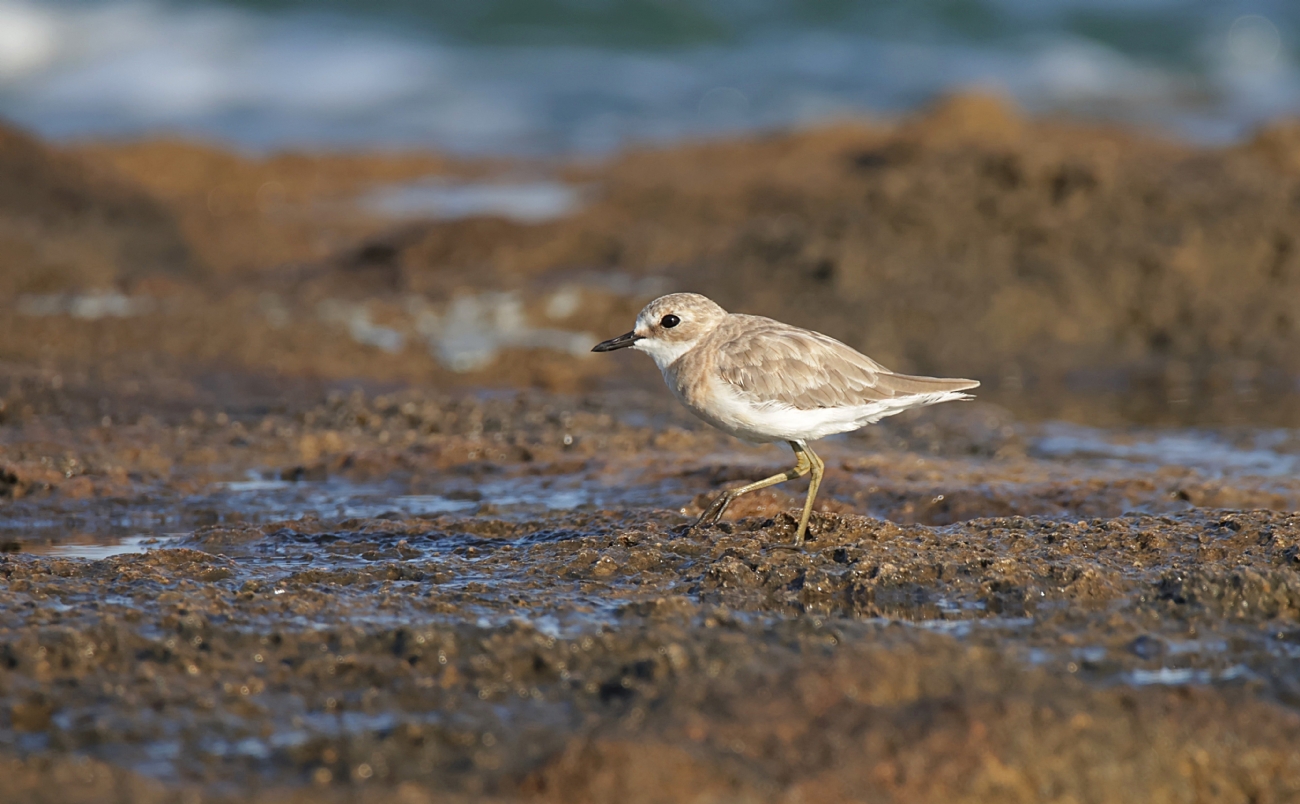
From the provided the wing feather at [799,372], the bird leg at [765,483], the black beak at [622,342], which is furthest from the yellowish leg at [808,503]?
the black beak at [622,342]

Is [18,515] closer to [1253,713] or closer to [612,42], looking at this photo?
[1253,713]

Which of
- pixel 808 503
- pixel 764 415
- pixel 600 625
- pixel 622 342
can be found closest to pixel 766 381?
pixel 764 415

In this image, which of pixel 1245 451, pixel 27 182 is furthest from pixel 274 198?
pixel 1245 451

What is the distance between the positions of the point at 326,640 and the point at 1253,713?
2.37m

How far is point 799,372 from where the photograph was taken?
211 inches

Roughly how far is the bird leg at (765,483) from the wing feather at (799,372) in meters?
0.24

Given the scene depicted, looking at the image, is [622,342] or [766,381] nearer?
[766,381]

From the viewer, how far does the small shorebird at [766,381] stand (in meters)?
5.19

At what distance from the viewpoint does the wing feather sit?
5258 millimetres

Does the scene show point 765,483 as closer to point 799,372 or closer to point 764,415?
point 764,415

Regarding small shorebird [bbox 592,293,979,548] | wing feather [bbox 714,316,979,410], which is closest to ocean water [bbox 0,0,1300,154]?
small shorebird [bbox 592,293,979,548]

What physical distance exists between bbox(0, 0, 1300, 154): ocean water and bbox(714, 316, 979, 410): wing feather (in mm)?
17202

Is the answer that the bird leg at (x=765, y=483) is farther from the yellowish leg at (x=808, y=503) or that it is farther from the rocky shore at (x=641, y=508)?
the rocky shore at (x=641, y=508)

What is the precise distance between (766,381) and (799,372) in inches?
7.7
